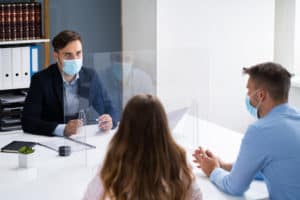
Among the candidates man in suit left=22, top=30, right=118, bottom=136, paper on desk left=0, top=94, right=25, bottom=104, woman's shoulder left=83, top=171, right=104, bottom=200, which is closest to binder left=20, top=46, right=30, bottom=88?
paper on desk left=0, top=94, right=25, bottom=104

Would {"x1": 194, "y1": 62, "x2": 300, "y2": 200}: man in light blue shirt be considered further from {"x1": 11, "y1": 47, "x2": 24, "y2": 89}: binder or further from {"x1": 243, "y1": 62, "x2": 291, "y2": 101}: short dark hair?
{"x1": 11, "y1": 47, "x2": 24, "y2": 89}: binder

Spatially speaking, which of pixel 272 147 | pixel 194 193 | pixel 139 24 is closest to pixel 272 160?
pixel 272 147

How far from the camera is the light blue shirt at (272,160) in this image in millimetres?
2623

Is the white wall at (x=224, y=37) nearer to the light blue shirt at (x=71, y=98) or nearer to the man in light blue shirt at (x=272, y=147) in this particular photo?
the light blue shirt at (x=71, y=98)

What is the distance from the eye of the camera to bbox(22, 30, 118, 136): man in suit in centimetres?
323

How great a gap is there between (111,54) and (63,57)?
0.68 metres

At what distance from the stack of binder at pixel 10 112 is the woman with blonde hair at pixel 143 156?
2.74 meters

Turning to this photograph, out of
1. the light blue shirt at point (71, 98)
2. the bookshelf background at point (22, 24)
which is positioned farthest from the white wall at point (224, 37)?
the light blue shirt at point (71, 98)

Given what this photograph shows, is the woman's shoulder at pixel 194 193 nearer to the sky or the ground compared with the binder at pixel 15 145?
nearer to the sky

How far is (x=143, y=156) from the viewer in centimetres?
206

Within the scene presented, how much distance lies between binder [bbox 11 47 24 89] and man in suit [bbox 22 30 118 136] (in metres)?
0.93

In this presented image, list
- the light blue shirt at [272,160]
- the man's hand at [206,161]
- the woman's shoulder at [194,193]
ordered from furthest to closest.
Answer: the man's hand at [206,161], the light blue shirt at [272,160], the woman's shoulder at [194,193]

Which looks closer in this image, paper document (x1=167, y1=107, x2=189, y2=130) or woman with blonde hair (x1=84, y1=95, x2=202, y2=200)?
woman with blonde hair (x1=84, y1=95, x2=202, y2=200)

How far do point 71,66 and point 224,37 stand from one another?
1.88 metres
